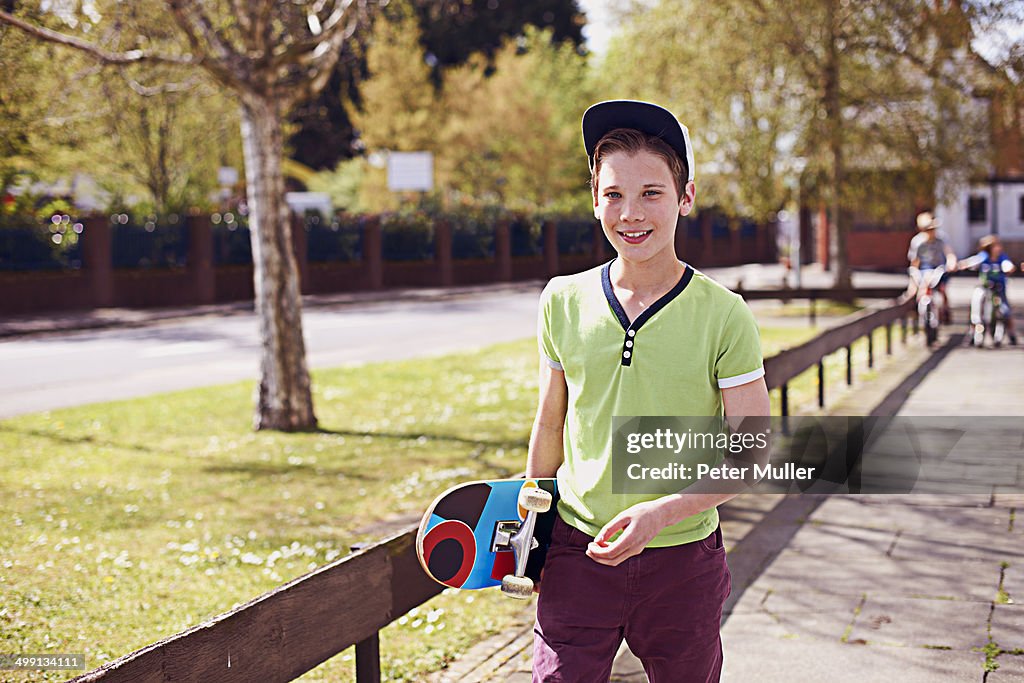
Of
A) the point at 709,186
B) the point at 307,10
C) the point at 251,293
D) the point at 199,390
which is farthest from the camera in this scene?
the point at 251,293

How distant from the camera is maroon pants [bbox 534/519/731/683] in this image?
2.69 metres

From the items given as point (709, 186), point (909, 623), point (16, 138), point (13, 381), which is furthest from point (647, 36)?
point (909, 623)

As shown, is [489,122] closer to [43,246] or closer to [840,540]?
[43,246]

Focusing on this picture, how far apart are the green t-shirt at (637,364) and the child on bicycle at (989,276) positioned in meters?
15.5

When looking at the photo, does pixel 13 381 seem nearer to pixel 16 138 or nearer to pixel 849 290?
pixel 16 138

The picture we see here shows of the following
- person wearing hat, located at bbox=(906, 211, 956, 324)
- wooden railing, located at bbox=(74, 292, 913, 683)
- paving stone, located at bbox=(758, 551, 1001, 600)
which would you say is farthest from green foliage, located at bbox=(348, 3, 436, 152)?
wooden railing, located at bbox=(74, 292, 913, 683)

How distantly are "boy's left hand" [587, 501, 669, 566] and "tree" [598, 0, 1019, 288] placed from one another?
22482mm

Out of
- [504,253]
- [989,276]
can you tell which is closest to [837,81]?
[989,276]

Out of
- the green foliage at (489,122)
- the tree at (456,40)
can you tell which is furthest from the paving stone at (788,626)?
the green foliage at (489,122)

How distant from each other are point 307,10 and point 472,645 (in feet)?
29.0

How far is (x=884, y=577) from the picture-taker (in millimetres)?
6047

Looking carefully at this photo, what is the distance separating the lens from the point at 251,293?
33500 mm

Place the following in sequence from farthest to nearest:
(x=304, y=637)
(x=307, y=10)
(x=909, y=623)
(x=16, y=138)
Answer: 1. (x=307, y=10)
2. (x=16, y=138)
3. (x=909, y=623)
4. (x=304, y=637)

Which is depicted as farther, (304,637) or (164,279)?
(164,279)
